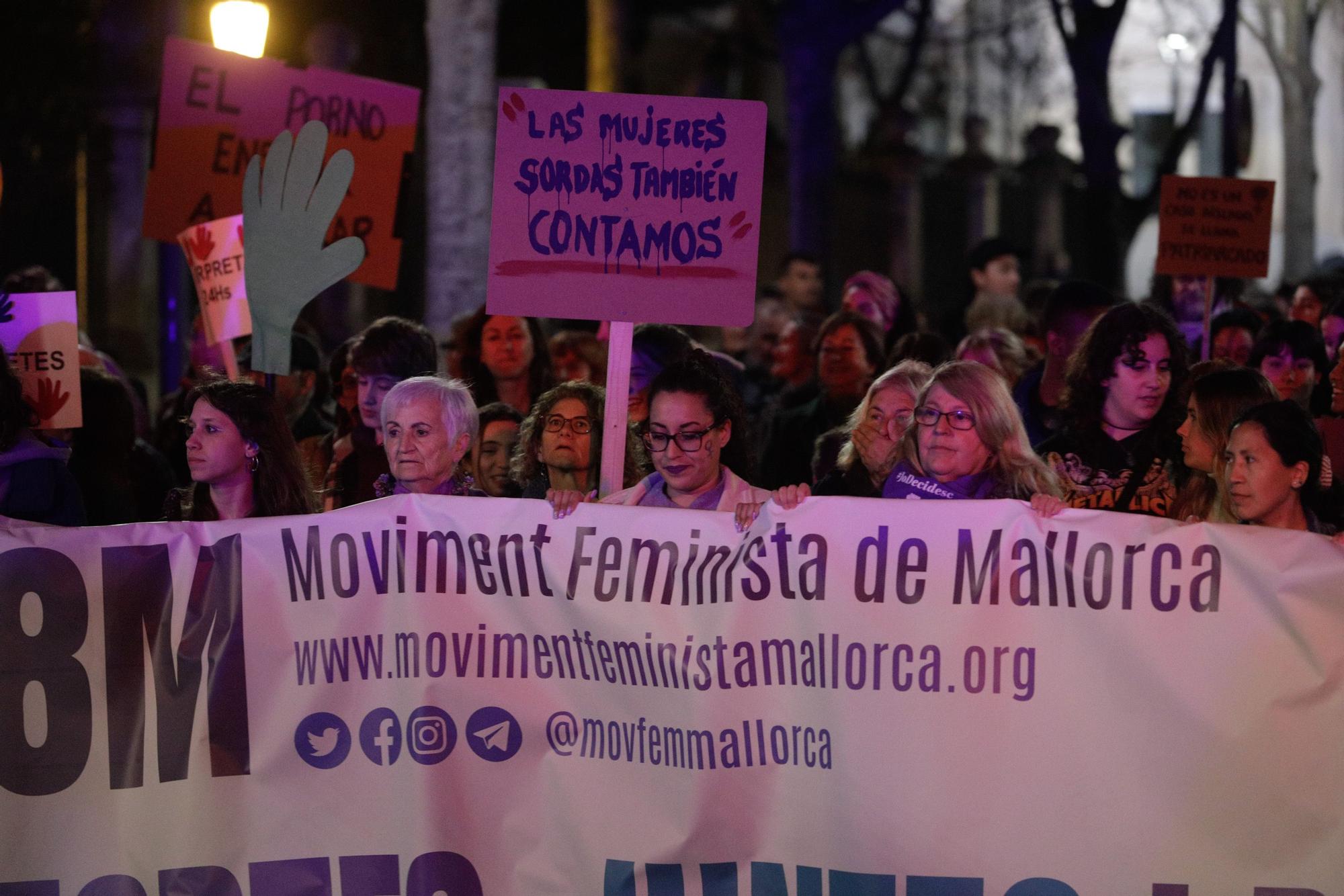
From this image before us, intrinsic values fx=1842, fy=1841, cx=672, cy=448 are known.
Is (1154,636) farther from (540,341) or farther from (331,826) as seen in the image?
(540,341)

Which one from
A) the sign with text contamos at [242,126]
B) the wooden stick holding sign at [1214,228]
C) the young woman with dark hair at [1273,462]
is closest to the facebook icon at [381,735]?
the young woman with dark hair at [1273,462]

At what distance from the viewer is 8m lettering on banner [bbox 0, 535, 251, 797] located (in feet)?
14.6

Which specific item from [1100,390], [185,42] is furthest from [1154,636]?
[185,42]

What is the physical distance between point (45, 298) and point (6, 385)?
24.5 inches

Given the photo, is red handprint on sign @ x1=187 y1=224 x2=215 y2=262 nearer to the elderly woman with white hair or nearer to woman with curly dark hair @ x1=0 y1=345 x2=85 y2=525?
woman with curly dark hair @ x1=0 y1=345 x2=85 y2=525

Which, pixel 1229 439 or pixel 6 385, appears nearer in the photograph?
pixel 1229 439

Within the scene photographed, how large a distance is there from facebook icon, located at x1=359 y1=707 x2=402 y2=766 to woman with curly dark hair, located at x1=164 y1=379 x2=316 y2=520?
0.71m

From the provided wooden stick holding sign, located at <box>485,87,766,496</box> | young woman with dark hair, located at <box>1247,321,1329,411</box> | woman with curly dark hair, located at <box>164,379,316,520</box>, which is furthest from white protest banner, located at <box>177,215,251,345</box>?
young woman with dark hair, located at <box>1247,321,1329,411</box>

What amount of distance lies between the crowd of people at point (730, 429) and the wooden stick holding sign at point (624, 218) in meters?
0.18

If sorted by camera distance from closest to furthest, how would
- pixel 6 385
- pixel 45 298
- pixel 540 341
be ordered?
pixel 6 385 → pixel 45 298 → pixel 540 341

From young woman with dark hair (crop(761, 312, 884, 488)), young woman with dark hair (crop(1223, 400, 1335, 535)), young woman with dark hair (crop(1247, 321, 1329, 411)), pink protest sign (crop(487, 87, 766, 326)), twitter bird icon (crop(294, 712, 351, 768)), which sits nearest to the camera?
young woman with dark hair (crop(1223, 400, 1335, 535))

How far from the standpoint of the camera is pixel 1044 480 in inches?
181

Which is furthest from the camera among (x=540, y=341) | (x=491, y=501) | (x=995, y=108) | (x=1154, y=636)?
(x=995, y=108)

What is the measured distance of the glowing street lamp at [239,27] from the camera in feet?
29.3
